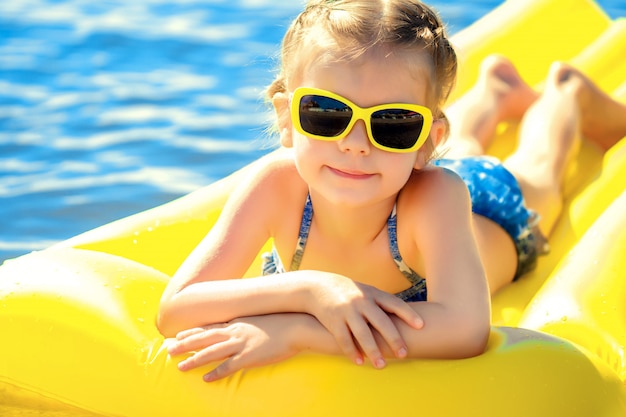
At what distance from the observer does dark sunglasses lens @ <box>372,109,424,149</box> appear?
2025 mm

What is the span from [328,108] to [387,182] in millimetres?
202

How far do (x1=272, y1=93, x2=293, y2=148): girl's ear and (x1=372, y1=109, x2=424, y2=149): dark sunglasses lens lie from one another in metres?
0.31

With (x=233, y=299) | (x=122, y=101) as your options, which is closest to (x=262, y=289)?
(x=233, y=299)

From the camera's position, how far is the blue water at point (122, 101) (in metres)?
4.09

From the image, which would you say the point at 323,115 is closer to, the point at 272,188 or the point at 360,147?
the point at 360,147

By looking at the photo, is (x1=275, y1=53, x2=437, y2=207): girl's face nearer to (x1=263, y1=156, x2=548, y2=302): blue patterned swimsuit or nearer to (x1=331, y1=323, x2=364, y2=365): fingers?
(x1=331, y1=323, x2=364, y2=365): fingers

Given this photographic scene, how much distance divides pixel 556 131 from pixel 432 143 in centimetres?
118

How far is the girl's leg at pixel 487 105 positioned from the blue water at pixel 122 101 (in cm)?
131

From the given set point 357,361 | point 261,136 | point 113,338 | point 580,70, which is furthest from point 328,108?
point 261,136

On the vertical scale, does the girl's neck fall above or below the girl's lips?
below

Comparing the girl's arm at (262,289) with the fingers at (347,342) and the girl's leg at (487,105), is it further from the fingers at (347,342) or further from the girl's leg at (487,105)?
the girl's leg at (487,105)

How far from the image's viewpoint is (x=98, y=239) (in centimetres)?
265

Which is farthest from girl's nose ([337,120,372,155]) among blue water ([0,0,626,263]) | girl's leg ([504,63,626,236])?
blue water ([0,0,626,263])

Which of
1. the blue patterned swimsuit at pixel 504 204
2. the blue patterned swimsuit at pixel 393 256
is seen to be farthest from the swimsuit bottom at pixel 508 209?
the blue patterned swimsuit at pixel 393 256
